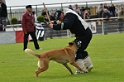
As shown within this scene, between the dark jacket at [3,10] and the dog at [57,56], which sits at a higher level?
the dog at [57,56]

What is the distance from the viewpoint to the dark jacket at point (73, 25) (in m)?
10.9

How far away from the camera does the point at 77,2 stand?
3731 centimetres

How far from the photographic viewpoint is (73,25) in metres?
11.3

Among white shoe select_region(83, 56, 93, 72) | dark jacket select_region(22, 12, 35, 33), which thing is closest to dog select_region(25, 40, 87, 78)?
white shoe select_region(83, 56, 93, 72)

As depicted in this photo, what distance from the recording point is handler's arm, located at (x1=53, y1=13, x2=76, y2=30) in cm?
1089

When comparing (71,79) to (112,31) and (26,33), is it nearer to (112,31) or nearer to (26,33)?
(26,33)

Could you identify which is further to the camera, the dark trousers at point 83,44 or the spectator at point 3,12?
the spectator at point 3,12

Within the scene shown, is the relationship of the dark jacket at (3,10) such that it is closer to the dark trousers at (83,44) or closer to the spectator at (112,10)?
the spectator at (112,10)

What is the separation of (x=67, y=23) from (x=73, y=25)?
43 cm

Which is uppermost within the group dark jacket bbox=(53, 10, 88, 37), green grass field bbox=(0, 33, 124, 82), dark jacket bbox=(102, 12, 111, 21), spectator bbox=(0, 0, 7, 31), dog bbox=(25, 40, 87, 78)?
dark jacket bbox=(53, 10, 88, 37)

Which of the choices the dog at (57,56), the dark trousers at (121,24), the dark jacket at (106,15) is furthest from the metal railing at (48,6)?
the dog at (57,56)

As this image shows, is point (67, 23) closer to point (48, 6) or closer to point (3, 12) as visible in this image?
point (3, 12)

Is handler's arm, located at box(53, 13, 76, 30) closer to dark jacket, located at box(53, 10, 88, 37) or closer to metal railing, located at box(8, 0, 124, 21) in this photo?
dark jacket, located at box(53, 10, 88, 37)

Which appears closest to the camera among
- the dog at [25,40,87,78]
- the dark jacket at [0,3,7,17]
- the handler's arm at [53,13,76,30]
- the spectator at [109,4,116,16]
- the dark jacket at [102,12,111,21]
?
the dog at [25,40,87,78]
